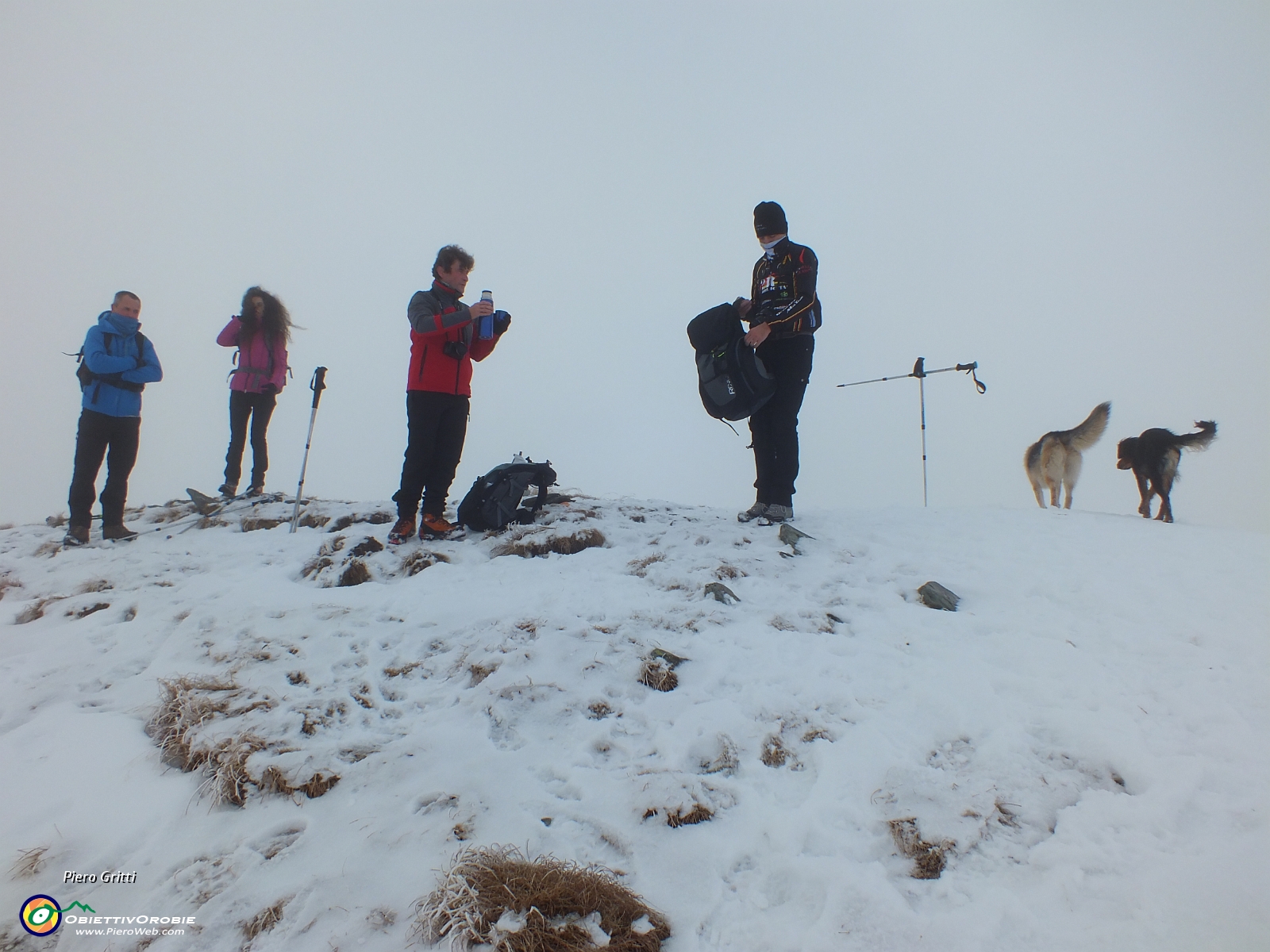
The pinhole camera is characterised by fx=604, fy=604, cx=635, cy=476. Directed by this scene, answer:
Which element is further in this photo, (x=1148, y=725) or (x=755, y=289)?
(x=755, y=289)

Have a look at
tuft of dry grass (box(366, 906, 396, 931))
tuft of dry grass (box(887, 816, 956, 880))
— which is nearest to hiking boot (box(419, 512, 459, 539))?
tuft of dry grass (box(366, 906, 396, 931))

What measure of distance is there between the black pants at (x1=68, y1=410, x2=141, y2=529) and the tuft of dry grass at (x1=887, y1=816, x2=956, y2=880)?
24.5 ft

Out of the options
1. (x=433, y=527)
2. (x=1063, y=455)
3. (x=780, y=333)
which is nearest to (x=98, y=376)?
(x=433, y=527)

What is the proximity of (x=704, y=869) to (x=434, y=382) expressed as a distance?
15.3 feet

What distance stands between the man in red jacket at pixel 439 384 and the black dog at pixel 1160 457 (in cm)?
855

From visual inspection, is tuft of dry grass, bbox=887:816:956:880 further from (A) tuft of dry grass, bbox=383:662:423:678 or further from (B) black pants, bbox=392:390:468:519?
(B) black pants, bbox=392:390:468:519

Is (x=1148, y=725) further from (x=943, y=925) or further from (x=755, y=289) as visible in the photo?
(x=755, y=289)

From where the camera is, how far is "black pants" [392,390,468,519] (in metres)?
5.62

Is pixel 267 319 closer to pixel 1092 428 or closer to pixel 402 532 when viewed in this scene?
pixel 402 532

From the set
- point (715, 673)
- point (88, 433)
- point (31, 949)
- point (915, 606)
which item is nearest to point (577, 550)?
point (715, 673)

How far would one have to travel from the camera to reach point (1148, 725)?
268cm

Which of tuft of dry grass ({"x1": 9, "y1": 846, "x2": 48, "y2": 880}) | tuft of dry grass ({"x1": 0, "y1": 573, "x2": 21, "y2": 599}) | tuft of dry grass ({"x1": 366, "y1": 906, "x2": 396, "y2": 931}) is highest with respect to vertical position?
tuft of dry grass ({"x1": 0, "y1": 573, "x2": 21, "y2": 599})

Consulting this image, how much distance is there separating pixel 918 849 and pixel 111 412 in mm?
7707

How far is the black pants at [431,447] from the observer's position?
5.62 metres
